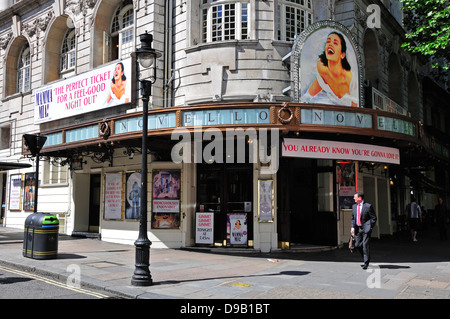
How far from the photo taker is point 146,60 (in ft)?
28.7

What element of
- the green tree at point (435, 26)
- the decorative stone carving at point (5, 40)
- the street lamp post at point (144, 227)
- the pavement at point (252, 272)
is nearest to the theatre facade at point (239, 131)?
the pavement at point (252, 272)

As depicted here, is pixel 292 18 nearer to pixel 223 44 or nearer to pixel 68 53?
pixel 223 44

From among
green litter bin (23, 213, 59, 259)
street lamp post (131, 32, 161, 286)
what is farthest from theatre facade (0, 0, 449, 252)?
green litter bin (23, 213, 59, 259)

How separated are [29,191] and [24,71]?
7.40 m

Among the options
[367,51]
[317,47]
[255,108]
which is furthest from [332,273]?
[367,51]

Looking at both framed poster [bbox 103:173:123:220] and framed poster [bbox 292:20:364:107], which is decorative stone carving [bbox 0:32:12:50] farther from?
framed poster [bbox 292:20:364:107]

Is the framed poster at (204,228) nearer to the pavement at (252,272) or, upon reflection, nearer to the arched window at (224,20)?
the pavement at (252,272)

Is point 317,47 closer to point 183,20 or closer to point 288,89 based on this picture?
point 288,89

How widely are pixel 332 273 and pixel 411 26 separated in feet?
52.2

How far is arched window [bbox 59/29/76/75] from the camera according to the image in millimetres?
20906

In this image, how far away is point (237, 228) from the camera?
14031 millimetres

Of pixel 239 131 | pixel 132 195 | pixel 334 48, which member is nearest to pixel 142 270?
pixel 239 131

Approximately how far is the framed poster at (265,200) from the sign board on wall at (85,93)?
20.6ft
